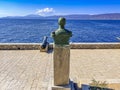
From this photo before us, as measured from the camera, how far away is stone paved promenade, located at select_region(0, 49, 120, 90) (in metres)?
7.51

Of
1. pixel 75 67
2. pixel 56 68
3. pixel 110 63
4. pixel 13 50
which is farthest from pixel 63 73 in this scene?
pixel 13 50

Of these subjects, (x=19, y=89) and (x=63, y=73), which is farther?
(x=19, y=89)

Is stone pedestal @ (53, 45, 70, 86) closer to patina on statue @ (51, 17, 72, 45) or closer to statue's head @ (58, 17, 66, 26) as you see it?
patina on statue @ (51, 17, 72, 45)

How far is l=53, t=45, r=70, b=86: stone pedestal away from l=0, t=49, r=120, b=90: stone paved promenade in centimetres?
78

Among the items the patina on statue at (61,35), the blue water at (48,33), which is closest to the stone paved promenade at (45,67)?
the patina on statue at (61,35)

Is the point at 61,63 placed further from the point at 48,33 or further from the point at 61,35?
the point at 48,33

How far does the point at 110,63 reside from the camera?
10.4 meters

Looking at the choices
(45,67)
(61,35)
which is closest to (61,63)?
(61,35)

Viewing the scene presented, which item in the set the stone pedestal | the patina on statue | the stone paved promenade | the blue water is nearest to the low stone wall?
the stone paved promenade

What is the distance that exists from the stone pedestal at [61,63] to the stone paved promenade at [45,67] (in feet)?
2.55

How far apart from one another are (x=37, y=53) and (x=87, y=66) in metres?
3.53

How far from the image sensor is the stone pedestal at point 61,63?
593cm

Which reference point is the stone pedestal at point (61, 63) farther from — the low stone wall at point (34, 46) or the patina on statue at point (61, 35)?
the low stone wall at point (34, 46)

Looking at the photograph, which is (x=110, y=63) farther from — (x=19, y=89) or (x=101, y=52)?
Result: (x=19, y=89)
